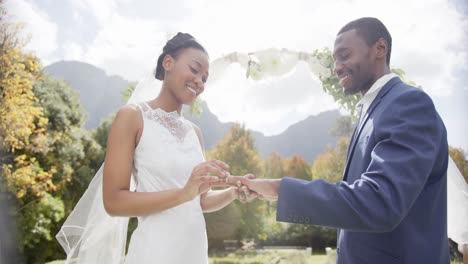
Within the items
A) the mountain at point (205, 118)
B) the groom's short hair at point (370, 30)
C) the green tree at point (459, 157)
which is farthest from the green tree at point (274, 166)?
the groom's short hair at point (370, 30)

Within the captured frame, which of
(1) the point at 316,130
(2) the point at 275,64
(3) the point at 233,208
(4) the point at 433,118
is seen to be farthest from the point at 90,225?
(1) the point at 316,130

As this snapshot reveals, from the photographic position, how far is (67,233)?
2736 mm

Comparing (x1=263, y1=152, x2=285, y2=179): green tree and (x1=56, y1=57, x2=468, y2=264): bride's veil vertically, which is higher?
(x1=56, y1=57, x2=468, y2=264): bride's veil

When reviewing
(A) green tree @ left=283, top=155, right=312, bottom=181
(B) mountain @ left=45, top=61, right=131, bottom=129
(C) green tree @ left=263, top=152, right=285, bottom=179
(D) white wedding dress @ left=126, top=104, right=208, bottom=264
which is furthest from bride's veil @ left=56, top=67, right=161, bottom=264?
(B) mountain @ left=45, top=61, right=131, bottom=129

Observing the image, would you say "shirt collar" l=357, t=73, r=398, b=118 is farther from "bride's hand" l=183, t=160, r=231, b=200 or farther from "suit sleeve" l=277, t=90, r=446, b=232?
"bride's hand" l=183, t=160, r=231, b=200

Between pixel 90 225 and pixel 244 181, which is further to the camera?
pixel 90 225

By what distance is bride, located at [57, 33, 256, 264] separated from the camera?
2084 mm

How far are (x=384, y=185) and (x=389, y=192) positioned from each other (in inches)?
1.2

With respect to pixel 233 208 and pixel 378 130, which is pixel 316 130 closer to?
pixel 233 208

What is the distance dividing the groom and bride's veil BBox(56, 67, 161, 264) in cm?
111

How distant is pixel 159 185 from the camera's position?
7.56 feet

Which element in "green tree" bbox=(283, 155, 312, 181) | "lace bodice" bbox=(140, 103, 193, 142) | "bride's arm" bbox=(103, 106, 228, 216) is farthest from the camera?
"green tree" bbox=(283, 155, 312, 181)

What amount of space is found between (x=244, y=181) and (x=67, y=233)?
4.99 feet

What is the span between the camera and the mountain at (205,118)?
56.5m
